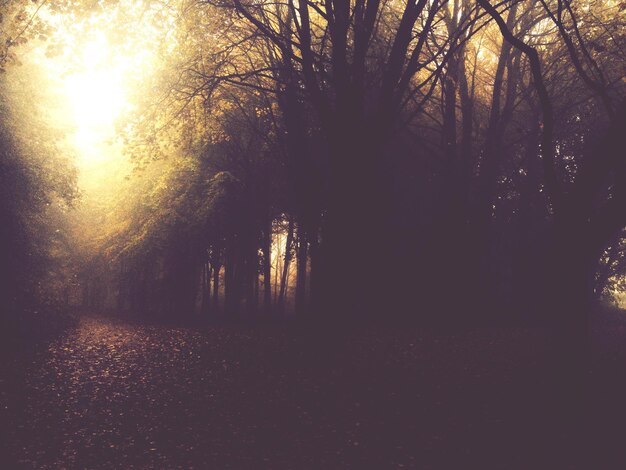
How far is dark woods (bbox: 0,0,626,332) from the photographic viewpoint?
1089 centimetres

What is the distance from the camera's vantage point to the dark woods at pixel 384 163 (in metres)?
10.9

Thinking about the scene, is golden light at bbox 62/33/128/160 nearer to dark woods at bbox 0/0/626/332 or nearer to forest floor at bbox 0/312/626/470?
dark woods at bbox 0/0/626/332

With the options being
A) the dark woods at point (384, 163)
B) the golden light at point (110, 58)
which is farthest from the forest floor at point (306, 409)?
the golden light at point (110, 58)

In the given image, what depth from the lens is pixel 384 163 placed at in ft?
72.8

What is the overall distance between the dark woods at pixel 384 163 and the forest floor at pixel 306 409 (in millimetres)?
1570

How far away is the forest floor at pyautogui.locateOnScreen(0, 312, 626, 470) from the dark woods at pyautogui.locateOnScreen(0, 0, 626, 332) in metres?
1.57

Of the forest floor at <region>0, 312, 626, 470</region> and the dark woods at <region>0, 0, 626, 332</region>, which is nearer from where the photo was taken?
the forest floor at <region>0, 312, 626, 470</region>

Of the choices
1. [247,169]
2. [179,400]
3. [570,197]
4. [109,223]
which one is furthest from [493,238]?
[109,223]

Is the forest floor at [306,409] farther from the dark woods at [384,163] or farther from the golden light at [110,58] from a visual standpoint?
the golden light at [110,58]

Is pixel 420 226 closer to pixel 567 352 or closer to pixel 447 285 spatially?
pixel 447 285

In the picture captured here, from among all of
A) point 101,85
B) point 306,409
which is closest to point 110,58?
point 101,85

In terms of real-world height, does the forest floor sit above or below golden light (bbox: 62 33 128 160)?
below

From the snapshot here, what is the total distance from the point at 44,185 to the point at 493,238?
1912 centimetres

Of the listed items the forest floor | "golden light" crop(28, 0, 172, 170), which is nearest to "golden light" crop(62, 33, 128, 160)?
"golden light" crop(28, 0, 172, 170)
